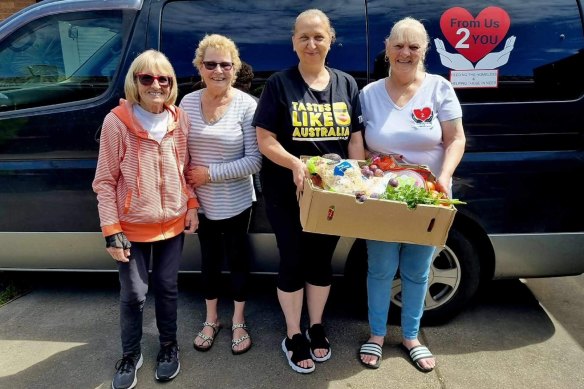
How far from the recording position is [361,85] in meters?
2.71

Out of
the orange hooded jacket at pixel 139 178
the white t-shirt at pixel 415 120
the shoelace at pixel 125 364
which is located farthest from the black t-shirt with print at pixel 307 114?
the shoelace at pixel 125 364

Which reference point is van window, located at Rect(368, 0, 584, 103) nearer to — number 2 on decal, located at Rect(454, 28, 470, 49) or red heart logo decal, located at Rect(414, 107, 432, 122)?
number 2 on decal, located at Rect(454, 28, 470, 49)

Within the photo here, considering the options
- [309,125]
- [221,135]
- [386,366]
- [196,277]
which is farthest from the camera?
[196,277]

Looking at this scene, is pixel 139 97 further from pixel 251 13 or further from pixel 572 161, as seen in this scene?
pixel 572 161

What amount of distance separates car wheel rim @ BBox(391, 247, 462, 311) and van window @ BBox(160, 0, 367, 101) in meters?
1.15

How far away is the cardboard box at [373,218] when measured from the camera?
1994 mm

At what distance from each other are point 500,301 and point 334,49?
2.05m

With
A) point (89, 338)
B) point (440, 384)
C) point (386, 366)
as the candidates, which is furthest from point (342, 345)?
point (89, 338)

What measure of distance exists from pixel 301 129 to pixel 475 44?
1167 millimetres

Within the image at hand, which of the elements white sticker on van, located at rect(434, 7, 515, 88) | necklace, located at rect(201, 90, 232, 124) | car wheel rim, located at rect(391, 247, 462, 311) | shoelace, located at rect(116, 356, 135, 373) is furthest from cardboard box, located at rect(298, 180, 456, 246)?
shoelace, located at rect(116, 356, 135, 373)

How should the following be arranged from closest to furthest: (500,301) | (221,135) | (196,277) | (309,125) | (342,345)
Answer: (309,125)
(221,135)
(342,345)
(500,301)
(196,277)

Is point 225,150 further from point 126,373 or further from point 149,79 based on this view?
point 126,373

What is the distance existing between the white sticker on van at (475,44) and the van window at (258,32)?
474 mm

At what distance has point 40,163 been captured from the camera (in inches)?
113
